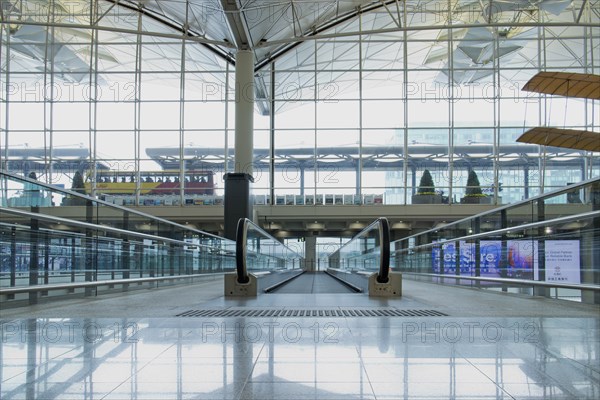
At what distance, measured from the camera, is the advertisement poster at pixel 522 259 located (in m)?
7.18

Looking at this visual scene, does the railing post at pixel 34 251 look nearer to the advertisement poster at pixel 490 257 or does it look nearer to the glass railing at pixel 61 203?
the glass railing at pixel 61 203

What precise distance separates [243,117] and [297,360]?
22842 mm

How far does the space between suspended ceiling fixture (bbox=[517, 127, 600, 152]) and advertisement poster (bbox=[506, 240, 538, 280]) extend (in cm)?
1406

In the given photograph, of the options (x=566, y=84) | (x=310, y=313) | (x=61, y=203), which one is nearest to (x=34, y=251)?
(x=61, y=203)

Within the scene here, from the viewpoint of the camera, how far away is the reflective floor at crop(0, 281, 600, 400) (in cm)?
271

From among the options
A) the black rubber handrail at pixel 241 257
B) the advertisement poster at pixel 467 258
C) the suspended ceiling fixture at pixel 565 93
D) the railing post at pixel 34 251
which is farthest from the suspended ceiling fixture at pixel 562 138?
the railing post at pixel 34 251

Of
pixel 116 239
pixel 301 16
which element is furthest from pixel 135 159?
pixel 116 239

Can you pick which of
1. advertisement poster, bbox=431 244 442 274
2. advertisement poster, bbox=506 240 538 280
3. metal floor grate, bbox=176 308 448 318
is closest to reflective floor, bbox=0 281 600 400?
metal floor grate, bbox=176 308 448 318

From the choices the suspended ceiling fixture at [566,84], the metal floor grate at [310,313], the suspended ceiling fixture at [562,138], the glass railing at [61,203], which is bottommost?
the metal floor grate at [310,313]

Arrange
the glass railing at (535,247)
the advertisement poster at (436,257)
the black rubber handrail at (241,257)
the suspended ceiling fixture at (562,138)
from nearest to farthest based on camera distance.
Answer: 1. the glass railing at (535,247)
2. the black rubber handrail at (241,257)
3. the advertisement poster at (436,257)
4. the suspended ceiling fixture at (562,138)

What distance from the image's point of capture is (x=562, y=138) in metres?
22.0

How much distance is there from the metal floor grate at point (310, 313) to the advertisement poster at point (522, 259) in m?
1.92

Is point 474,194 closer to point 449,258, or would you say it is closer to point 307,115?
point 307,115

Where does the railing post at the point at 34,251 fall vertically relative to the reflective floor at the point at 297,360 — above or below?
above
